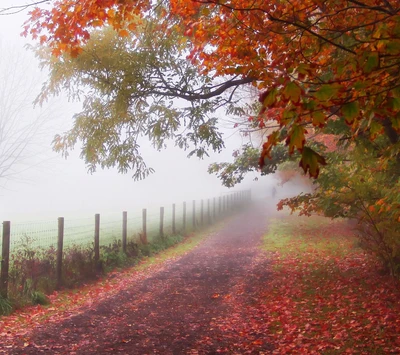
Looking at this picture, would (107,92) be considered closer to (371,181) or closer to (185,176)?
(371,181)

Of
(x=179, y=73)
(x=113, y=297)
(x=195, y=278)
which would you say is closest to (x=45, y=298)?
(x=113, y=297)

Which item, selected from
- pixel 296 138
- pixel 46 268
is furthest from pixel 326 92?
pixel 46 268

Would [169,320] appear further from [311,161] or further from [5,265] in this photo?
[311,161]

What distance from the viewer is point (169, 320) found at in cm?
756

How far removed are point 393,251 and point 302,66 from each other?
6.18 metres

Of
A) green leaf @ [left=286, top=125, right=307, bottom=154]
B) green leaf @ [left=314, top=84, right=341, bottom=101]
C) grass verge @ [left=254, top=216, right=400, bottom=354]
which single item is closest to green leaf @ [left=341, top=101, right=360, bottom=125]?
green leaf @ [left=314, top=84, right=341, bottom=101]

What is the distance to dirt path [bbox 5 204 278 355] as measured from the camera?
611cm

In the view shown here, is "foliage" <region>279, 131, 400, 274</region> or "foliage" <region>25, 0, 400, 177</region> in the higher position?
"foliage" <region>25, 0, 400, 177</region>

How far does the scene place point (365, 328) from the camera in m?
6.71

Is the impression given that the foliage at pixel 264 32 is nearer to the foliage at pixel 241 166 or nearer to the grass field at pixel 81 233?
the foliage at pixel 241 166

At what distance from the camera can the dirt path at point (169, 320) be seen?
6.11m

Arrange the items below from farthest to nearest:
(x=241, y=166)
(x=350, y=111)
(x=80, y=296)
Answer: (x=241, y=166) < (x=80, y=296) < (x=350, y=111)

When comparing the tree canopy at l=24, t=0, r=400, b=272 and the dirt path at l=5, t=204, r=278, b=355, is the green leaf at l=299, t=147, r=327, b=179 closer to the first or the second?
the tree canopy at l=24, t=0, r=400, b=272

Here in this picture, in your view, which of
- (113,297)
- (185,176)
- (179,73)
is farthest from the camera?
(185,176)
